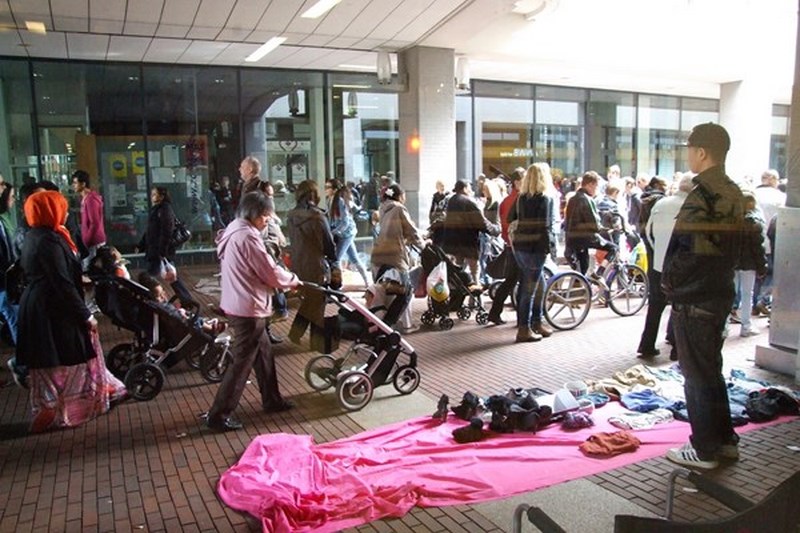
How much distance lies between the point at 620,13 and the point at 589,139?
3.64 m

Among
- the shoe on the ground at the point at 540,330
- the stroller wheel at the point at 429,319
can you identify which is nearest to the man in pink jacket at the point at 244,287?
the stroller wheel at the point at 429,319

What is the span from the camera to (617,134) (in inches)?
378

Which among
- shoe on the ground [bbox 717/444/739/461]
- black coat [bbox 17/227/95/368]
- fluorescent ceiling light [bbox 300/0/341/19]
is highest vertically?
fluorescent ceiling light [bbox 300/0/341/19]

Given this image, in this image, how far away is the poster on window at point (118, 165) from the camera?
14.0 m

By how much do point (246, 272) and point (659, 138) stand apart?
3.85 m

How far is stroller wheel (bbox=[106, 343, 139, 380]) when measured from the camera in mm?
6531

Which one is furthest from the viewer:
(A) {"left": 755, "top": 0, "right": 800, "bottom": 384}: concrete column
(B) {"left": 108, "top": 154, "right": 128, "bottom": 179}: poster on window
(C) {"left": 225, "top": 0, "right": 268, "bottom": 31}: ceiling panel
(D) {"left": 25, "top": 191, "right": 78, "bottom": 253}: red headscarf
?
(B) {"left": 108, "top": 154, "right": 128, "bottom": 179}: poster on window

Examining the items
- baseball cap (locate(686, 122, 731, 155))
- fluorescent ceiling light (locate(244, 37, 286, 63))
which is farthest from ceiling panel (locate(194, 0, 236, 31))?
baseball cap (locate(686, 122, 731, 155))

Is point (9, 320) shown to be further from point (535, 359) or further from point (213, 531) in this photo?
A: point (535, 359)

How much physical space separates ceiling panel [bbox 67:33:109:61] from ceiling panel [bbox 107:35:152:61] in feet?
0.39

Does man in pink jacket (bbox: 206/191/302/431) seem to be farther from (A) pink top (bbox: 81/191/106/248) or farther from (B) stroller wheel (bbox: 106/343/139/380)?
(A) pink top (bbox: 81/191/106/248)

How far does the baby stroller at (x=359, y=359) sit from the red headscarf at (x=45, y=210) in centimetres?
193

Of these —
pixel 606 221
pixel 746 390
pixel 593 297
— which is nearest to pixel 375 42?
pixel 606 221

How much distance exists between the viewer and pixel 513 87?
17500mm
